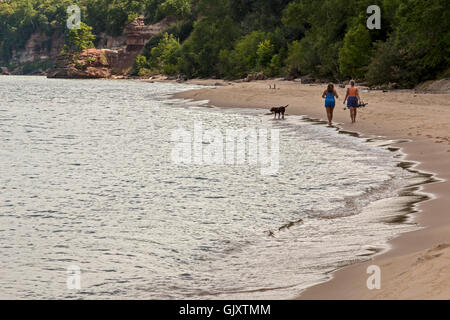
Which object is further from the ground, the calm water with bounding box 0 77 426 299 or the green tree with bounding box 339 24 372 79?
the green tree with bounding box 339 24 372 79

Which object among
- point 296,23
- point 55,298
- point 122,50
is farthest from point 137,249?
point 122,50

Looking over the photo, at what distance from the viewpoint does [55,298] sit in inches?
305

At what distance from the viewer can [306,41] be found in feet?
234

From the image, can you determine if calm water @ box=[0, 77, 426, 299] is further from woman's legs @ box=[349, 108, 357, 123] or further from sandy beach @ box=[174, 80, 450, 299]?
woman's legs @ box=[349, 108, 357, 123]

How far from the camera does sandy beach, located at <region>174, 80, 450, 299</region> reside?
21.8ft
